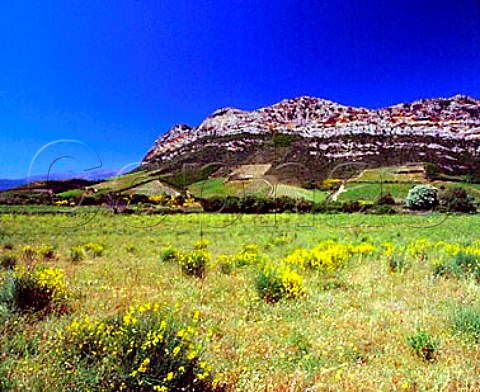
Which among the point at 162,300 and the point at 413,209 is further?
the point at 413,209

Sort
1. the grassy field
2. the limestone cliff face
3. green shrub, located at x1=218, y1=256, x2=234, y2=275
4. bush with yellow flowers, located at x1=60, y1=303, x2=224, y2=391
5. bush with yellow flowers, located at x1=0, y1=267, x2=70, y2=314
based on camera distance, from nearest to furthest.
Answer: bush with yellow flowers, located at x1=60, y1=303, x2=224, y2=391 → the grassy field → bush with yellow flowers, located at x1=0, y1=267, x2=70, y2=314 → green shrub, located at x1=218, y1=256, x2=234, y2=275 → the limestone cliff face

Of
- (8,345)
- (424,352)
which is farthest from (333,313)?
(8,345)

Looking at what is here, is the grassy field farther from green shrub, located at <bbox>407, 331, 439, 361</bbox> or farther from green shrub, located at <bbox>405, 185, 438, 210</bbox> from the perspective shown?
green shrub, located at <bbox>405, 185, 438, 210</bbox>

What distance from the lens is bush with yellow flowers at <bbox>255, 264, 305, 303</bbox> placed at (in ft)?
19.1

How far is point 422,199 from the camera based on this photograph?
33.8 metres

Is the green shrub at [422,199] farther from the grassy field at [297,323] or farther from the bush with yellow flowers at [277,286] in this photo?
the bush with yellow flowers at [277,286]

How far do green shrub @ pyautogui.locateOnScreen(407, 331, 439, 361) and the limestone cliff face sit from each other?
187 ft

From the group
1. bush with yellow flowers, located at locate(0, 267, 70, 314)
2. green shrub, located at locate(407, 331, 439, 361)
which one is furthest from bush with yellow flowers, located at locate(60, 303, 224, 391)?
green shrub, located at locate(407, 331, 439, 361)

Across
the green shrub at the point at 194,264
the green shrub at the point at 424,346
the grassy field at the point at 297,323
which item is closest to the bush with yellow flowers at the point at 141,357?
the grassy field at the point at 297,323

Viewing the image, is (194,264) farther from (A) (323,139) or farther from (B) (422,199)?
(A) (323,139)

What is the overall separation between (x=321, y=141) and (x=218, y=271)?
90525 mm

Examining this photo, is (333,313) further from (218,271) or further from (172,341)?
(218,271)

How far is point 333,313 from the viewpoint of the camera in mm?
5168

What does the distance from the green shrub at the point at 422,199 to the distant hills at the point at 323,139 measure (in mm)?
15672
